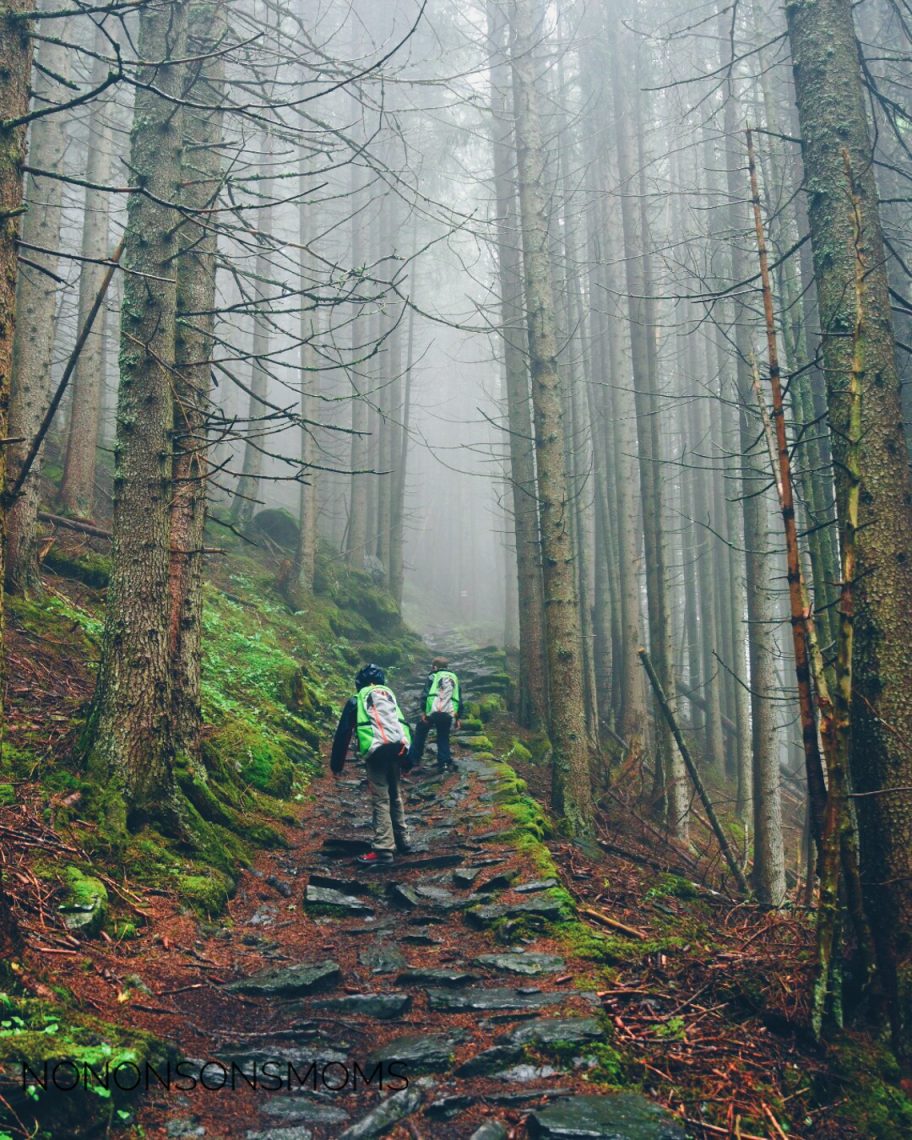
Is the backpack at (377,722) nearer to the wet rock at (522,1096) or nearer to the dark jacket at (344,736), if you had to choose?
the dark jacket at (344,736)

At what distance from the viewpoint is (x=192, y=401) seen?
6742 millimetres

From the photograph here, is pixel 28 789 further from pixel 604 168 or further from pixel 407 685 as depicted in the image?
pixel 604 168

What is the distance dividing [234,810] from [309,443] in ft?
34.7

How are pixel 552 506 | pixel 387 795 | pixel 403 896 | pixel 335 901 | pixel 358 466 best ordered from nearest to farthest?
pixel 335 901 < pixel 403 896 < pixel 387 795 < pixel 552 506 < pixel 358 466

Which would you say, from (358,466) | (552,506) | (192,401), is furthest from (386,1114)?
(358,466)

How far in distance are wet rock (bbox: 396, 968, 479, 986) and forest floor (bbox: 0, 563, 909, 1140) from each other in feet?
0.04

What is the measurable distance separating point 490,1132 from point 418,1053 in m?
0.68

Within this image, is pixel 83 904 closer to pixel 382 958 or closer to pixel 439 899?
pixel 382 958

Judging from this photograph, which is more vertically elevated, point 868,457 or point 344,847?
point 868,457

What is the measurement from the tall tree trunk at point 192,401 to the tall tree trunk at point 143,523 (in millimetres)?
235

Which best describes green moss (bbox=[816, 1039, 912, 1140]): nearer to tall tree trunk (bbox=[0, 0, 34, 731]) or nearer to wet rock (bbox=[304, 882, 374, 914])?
wet rock (bbox=[304, 882, 374, 914])

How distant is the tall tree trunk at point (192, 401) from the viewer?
6.56m

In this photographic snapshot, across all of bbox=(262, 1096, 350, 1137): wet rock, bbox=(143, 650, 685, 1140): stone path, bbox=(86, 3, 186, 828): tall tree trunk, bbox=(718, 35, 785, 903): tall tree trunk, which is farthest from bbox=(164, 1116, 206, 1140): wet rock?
bbox=(718, 35, 785, 903): tall tree trunk

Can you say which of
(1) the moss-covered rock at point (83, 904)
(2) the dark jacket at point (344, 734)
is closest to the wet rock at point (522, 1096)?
(1) the moss-covered rock at point (83, 904)
